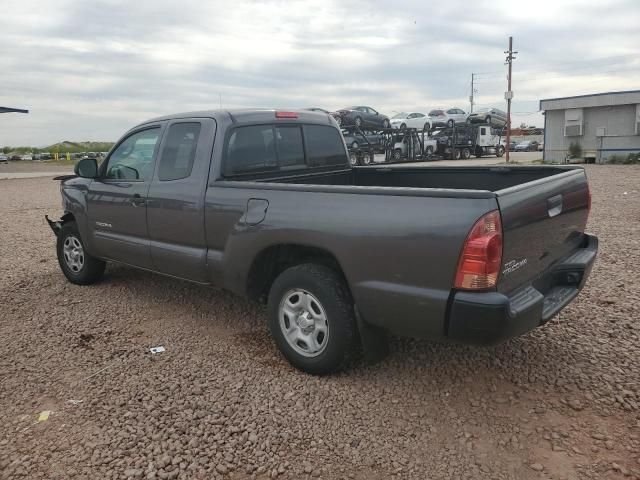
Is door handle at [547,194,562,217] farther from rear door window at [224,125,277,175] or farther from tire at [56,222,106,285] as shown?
tire at [56,222,106,285]

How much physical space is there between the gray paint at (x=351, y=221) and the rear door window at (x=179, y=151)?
8cm

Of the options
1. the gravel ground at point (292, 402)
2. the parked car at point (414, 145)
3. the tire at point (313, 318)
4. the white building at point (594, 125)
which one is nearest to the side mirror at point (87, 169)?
the gravel ground at point (292, 402)

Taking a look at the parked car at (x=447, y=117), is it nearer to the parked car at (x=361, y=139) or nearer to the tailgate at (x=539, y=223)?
the parked car at (x=361, y=139)

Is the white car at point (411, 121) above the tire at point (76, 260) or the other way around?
above

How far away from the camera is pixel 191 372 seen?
3.81 meters

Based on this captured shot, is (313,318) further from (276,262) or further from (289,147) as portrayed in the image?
(289,147)

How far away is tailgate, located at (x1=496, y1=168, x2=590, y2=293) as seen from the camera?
2.89 m

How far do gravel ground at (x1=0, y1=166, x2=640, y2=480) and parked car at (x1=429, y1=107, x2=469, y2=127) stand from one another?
31.4 m

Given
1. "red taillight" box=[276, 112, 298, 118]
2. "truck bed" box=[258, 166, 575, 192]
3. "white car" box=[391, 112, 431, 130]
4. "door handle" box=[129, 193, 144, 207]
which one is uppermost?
"white car" box=[391, 112, 431, 130]

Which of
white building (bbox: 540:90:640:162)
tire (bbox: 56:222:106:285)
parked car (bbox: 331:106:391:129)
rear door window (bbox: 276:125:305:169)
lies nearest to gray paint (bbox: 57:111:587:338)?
rear door window (bbox: 276:125:305:169)

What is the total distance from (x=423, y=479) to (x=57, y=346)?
311cm

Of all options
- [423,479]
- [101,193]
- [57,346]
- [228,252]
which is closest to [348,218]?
[228,252]

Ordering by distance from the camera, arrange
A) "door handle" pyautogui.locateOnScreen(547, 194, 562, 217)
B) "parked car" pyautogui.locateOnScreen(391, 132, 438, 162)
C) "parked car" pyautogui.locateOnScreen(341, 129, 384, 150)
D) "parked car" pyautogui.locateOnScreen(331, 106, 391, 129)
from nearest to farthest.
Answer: "door handle" pyautogui.locateOnScreen(547, 194, 562, 217)
"parked car" pyautogui.locateOnScreen(331, 106, 391, 129)
"parked car" pyautogui.locateOnScreen(341, 129, 384, 150)
"parked car" pyautogui.locateOnScreen(391, 132, 438, 162)

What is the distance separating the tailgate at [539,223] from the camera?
2895 millimetres
